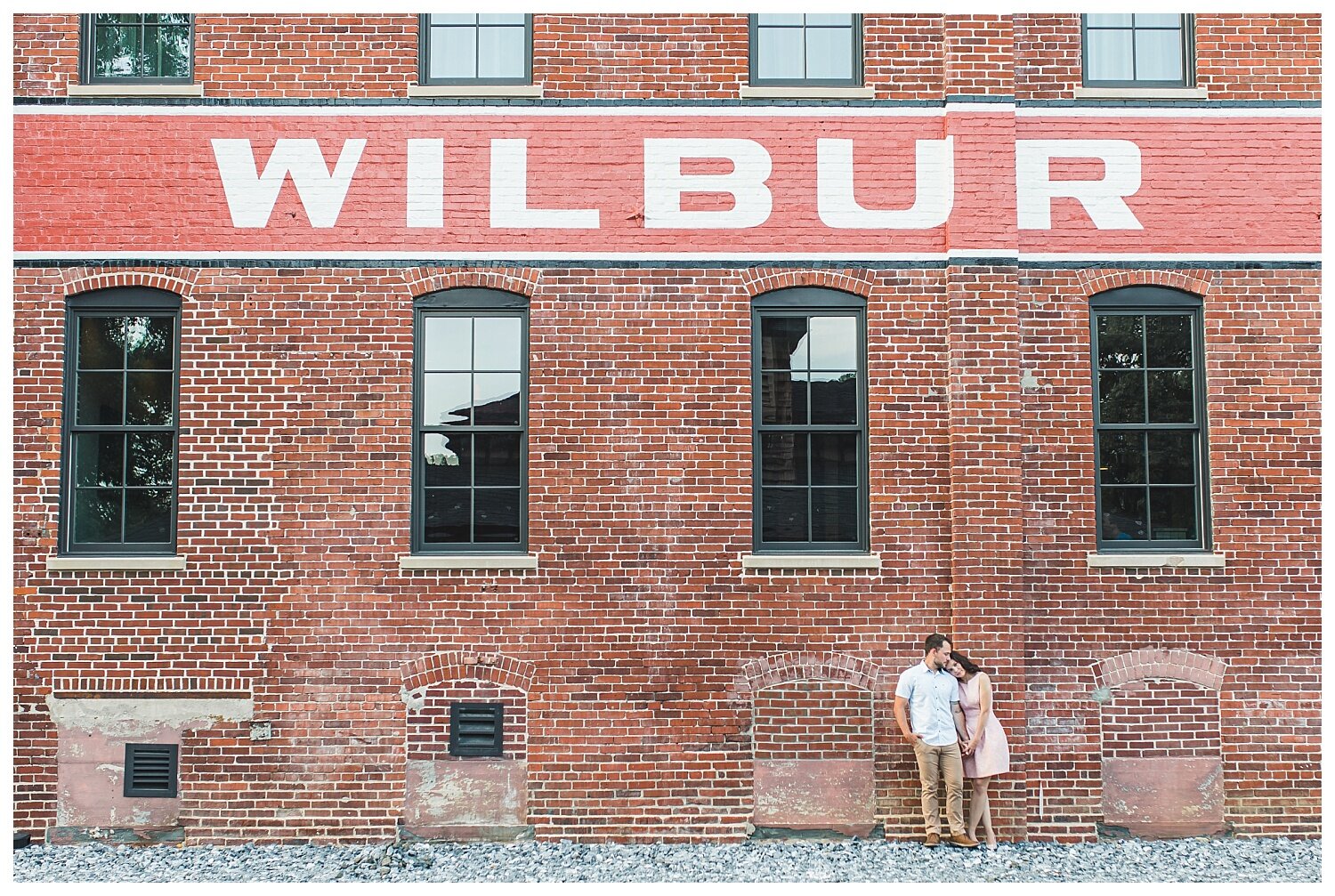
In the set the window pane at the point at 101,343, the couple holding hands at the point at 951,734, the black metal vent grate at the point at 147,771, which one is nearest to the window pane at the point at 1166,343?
the couple holding hands at the point at 951,734

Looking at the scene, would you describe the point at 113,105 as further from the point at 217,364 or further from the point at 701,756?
the point at 701,756

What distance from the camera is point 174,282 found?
7.93 meters

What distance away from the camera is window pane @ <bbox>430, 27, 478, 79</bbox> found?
8195mm

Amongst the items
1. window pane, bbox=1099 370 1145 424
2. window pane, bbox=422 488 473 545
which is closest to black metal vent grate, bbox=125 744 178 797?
window pane, bbox=422 488 473 545

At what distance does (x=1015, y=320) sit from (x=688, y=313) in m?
2.55

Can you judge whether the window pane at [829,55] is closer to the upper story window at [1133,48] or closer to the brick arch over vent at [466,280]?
the upper story window at [1133,48]

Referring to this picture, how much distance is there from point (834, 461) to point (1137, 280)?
110 inches

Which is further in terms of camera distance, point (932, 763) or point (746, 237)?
point (746, 237)

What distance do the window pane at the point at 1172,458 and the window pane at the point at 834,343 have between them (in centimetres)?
247

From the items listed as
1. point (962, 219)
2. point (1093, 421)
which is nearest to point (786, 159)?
point (962, 219)

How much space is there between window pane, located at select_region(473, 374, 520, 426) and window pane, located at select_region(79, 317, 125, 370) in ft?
9.24

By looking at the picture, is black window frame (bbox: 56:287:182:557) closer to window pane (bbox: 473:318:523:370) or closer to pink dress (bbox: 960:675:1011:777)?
window pane (bbox: 473:318:523:370)

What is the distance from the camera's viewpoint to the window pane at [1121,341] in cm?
807

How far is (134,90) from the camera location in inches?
314
